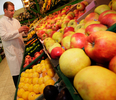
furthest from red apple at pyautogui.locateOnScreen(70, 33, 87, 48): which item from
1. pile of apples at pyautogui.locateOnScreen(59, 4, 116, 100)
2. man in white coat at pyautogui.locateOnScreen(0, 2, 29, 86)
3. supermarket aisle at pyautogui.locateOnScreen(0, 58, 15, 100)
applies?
supermarket aisle at pyautogui.locateOnScreen(0, 58, 15, 100)

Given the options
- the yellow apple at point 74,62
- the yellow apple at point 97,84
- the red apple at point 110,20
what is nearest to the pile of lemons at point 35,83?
the yellow apple at point 74,62

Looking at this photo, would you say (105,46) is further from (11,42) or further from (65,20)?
(11,42)

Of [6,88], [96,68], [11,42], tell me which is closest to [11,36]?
[11,42]

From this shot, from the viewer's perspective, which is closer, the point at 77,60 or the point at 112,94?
the point at 112,94

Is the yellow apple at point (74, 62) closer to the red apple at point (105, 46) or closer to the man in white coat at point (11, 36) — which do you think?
the red apple at point (105, 46)

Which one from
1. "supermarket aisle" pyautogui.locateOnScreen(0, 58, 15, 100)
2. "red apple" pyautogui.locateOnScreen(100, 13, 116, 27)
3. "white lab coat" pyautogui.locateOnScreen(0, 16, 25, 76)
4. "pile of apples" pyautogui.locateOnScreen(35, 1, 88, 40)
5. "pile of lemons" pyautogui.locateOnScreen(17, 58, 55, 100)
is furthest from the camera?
"supermarket aisle" pyautogui.locateOnScreen(0, 58, 15, 100)

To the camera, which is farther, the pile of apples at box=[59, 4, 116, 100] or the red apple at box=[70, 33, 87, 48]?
the red apple at box=[70, 33, 87, 48]

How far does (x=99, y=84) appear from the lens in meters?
0.39

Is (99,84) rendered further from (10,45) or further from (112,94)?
(10,45)

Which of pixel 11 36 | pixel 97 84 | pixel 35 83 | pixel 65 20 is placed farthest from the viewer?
pixel 11 36

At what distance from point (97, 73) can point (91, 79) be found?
0.15 feet

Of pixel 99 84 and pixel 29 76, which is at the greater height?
pixel 99 84

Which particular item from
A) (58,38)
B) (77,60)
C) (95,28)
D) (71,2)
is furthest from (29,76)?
(71,2)

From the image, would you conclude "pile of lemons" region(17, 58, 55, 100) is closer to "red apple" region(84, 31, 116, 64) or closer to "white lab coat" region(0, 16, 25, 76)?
"red apple" region(84, 31, 116, 64)
